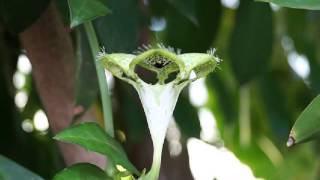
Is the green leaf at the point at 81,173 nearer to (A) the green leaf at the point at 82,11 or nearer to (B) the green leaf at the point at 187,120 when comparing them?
(A) the green leaf at the point at 82,11

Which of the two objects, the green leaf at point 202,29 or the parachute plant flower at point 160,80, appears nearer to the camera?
the parachute plant flower at point 160,80

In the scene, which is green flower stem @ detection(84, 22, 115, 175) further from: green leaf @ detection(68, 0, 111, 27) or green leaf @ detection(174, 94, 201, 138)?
green leaf @ detection(174, 94, 201, 138)

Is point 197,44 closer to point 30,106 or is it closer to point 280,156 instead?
point 30,106

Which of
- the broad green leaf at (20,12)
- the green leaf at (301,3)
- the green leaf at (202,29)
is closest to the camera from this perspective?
the green leaf at (301,3)

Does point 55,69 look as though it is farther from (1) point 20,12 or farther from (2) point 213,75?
(2) point 213,75

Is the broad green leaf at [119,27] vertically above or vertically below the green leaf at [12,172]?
above

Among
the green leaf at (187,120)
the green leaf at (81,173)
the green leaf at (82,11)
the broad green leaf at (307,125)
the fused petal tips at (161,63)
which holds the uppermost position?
the green leaf at (82,11)

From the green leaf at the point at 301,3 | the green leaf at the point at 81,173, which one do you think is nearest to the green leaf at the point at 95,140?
the green leaf at the point at 81,173
